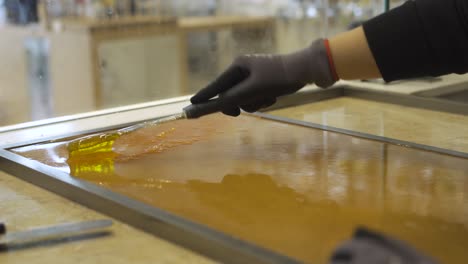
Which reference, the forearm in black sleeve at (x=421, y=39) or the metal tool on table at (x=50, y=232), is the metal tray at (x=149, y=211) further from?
the forearm in black sleeve at (x=421, y=39)

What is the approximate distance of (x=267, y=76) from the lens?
3.38ft

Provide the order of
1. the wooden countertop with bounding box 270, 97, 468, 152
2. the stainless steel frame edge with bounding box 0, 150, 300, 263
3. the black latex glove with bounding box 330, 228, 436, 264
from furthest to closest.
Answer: the wooden countertop with bounding box 270, 97, 468, 152
the stainless steel frame edge with bounding box 0, 150, 300, 263
the black latex glove with bounding box 330, 228, 436, 264

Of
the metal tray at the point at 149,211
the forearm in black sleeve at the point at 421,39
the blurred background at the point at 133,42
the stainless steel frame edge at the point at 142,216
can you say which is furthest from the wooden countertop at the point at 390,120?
the stainless steel frame edge at the point at 142,216

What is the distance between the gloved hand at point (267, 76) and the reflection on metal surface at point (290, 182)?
3.6 inches

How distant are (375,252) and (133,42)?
205 centimetres

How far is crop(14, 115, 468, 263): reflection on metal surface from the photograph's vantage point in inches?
30.0

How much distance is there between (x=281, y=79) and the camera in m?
1.04

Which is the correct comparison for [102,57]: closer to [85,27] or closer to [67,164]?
[85,27]

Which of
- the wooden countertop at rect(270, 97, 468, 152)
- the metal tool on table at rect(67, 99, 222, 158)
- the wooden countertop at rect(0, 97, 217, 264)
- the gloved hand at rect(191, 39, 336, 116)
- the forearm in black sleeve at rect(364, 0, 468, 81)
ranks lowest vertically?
the wooden countertop at rect(0, 97, 217, 264)

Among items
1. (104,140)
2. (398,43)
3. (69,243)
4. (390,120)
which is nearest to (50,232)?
(69,243)

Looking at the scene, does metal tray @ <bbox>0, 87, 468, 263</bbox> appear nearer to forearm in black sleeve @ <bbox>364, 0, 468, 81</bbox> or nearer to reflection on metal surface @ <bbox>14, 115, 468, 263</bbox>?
reflection on metal surface @ <bbox>14, 115, 468, 263</bbox>

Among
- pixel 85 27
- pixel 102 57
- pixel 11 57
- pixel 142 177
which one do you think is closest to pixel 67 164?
pixel 142 177

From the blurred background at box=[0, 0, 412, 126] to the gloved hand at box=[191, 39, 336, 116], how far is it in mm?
687

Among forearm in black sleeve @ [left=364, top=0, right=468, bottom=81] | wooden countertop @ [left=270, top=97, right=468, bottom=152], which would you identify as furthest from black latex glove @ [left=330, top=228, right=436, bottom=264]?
wooden countertop @ [left=270, top=97, right=468, bottom=152]
